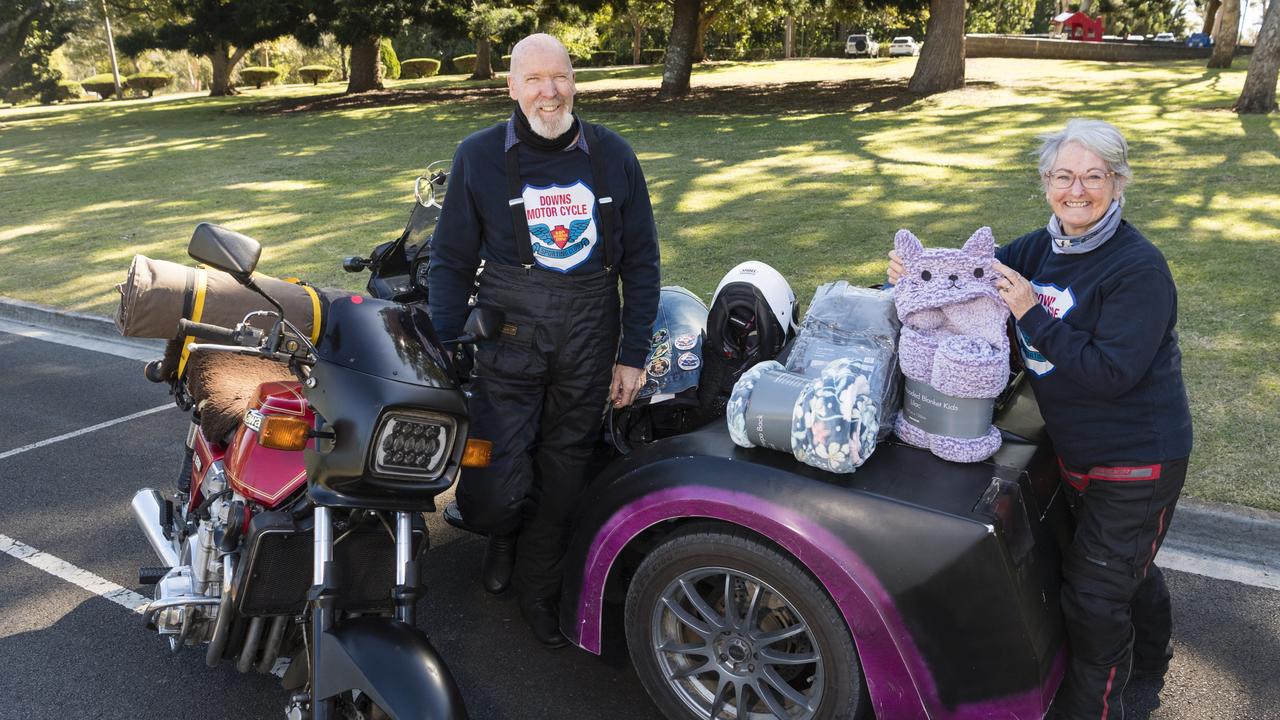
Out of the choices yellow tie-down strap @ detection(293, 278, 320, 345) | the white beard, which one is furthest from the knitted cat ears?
yellow tie-down strap @ detection(293, 278, 320, 345)

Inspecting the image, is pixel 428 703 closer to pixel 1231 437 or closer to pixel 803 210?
pixel 1231 437

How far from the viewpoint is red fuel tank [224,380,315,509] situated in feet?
9.14

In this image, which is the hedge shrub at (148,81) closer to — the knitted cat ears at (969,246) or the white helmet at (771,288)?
the white helmet at (771,288)

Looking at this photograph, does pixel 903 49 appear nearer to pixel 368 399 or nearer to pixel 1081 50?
pixel 1081 50

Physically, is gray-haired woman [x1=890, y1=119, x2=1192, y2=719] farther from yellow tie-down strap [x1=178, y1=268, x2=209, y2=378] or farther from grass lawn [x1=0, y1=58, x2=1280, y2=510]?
yellow tie-down strap [x1=178, y1=268, x2=209, y2=378]

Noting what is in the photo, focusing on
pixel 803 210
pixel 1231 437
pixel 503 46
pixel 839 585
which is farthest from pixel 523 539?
pixel 503 46

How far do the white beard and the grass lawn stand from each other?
333cm

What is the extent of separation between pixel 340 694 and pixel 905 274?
1.95m

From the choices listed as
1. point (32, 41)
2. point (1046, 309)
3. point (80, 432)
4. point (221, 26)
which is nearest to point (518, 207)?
point (1046, 309)

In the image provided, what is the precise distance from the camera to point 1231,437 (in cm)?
480

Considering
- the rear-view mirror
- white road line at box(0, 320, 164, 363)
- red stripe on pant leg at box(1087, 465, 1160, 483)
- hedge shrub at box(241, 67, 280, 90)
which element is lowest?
white road line at box(0, 320, 164, 363)

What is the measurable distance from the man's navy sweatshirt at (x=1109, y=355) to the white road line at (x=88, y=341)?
6.59 m

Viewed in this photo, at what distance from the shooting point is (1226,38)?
27.7 meters

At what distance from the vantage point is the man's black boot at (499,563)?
3.82 m
